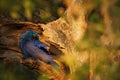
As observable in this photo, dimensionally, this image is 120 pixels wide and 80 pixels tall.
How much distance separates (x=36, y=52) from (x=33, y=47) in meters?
0.14

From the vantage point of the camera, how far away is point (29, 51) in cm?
487

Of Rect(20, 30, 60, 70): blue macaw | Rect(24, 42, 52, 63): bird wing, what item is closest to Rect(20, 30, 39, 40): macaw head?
Rect(20, 30, 60, 70): blue macaw

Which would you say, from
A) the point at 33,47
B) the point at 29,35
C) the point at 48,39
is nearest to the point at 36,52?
the point at 33,47

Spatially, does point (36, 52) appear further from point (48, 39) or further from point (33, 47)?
point (48, 39)

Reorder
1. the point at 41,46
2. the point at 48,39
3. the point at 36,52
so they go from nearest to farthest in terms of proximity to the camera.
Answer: the point at 48,39
the point at 41,46
the point at 36,52

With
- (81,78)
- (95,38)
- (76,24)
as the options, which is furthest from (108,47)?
(76,24)

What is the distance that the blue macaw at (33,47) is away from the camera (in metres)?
4.57

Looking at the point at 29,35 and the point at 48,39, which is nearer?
the point at 48,39

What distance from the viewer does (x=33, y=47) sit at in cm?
493

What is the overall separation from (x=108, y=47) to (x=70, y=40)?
2.48m

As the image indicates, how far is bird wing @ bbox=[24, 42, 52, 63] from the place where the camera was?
→ 4.50 m

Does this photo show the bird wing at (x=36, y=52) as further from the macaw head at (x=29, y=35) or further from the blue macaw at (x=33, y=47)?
the macaw head at (x=29, y=35)

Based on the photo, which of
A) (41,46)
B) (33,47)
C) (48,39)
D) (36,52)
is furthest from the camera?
(33,47)

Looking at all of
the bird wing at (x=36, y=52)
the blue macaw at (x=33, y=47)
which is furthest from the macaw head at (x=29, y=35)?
the bird wing at (x=36, y=52)
